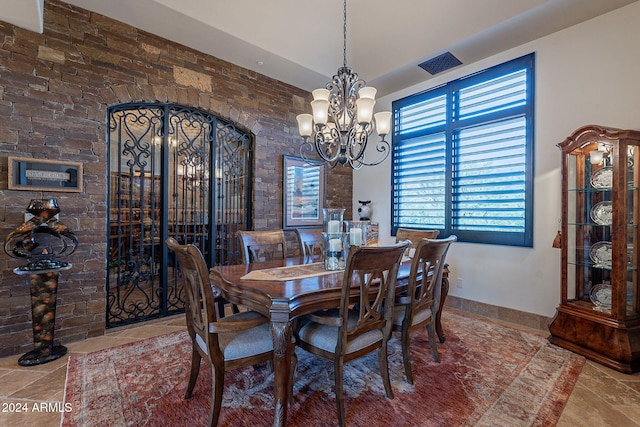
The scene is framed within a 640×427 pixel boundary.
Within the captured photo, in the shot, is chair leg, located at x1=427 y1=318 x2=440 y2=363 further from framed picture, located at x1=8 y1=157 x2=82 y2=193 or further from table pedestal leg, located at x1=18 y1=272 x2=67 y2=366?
framed picture, located at x1=8 y1=157 x2=82 y2=193

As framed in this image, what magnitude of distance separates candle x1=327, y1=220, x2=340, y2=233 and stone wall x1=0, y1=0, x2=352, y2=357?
2294 mm

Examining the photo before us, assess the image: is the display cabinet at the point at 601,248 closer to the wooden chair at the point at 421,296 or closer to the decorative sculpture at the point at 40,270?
the wooden chair at the point at 421,296

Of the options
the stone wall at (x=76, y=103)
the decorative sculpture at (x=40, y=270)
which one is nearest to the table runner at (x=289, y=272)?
the decorative sculpture at (x=40, y=270)

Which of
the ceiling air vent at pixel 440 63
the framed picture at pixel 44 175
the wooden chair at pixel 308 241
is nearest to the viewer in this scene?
the framed picture at pixel 44 175

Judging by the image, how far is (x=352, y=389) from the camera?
2082mm

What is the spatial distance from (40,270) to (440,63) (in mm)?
4611

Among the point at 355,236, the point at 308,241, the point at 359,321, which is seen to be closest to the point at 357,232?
the point at 355,236

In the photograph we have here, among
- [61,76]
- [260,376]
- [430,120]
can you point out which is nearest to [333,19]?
[430,120]

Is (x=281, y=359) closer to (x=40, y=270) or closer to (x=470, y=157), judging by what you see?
(x=40, y=270)

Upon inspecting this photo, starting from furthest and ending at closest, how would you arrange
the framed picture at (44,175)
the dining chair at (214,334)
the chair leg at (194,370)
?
the framed picture at (44,175) → the chair leg at (194,370) → the dining chair at (214,334)

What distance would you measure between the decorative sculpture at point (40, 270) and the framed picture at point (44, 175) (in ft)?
Answer: 0.68

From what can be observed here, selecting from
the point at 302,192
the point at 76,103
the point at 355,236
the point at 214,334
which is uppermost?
the point at 76,103

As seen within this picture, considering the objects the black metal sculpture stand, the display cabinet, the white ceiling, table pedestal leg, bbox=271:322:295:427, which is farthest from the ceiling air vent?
the black metal sculpture stand

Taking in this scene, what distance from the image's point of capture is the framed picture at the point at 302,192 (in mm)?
4441
